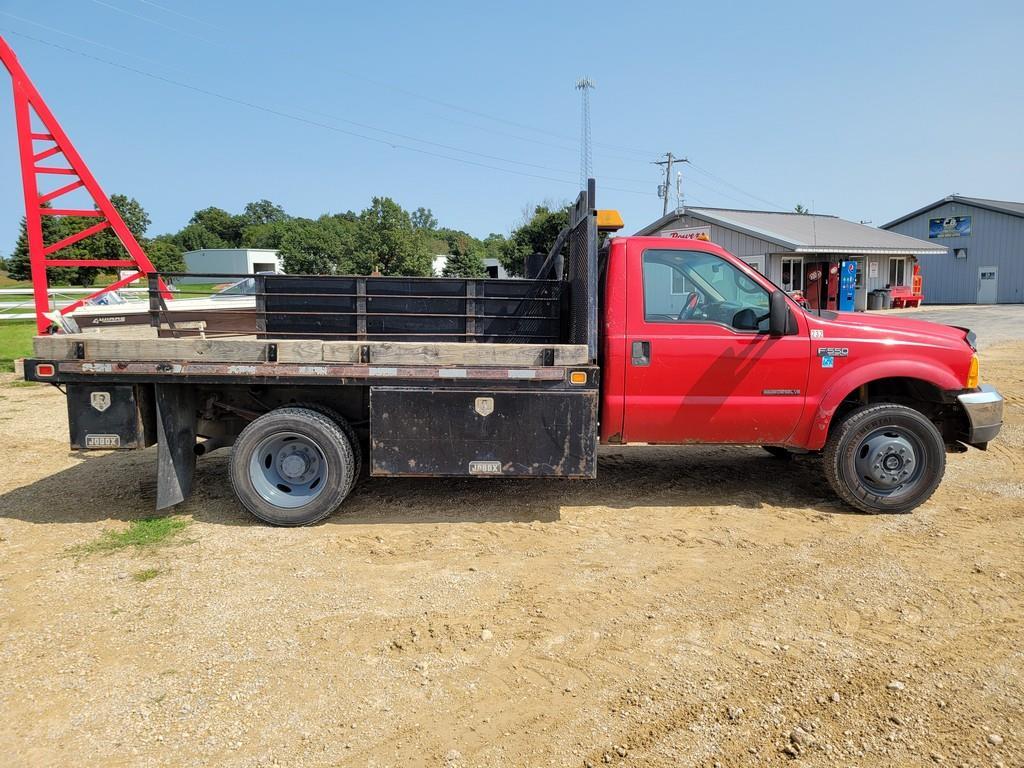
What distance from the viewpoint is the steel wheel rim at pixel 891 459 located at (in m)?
5.41

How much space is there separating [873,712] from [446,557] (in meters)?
2.67

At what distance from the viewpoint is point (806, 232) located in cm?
2881

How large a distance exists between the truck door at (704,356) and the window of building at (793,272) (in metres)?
23.8

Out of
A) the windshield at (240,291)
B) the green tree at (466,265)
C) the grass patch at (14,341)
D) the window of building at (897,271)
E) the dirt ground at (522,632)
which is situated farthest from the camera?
the green tree at (466,265)

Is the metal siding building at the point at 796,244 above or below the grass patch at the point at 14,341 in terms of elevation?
above

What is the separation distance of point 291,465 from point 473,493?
5.25 feet

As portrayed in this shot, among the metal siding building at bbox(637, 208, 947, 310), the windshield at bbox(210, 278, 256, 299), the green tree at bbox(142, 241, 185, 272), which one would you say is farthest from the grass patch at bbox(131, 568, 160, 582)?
the green tree at bbox(142, 241, 185, 272)

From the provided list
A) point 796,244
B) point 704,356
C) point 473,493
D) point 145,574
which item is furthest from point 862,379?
point 796,244

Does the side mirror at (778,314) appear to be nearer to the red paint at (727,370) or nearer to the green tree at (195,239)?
the red paint at (727,370)

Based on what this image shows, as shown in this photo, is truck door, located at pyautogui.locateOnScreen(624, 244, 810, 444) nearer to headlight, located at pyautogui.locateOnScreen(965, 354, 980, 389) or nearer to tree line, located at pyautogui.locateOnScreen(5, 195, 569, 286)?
headlight, located at pyautogui.locateOnScreen(965, 354, 980, 389)

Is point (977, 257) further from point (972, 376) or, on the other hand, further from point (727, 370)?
point (727, 370)

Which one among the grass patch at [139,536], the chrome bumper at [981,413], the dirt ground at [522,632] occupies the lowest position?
the dirt ground at [522,632]

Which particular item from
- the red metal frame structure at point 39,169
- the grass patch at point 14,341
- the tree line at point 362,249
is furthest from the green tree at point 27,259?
the red metal frame structure at point 39,169

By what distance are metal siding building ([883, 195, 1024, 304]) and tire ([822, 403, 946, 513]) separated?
35899 mm
